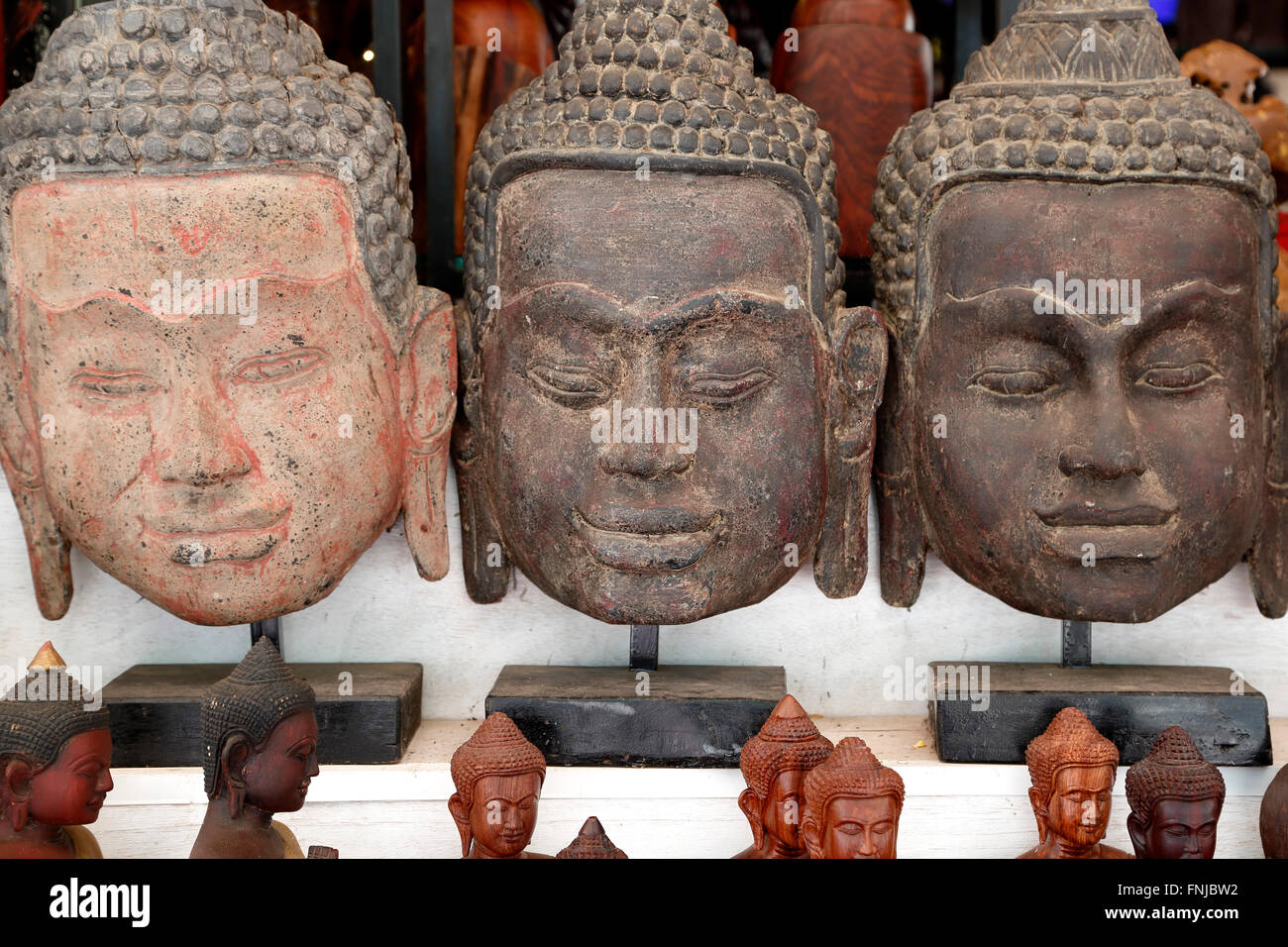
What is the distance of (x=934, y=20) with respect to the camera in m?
3.26

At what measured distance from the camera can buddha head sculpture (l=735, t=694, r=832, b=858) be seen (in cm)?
217

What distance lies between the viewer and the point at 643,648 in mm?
2625

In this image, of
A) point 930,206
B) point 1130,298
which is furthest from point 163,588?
point 1130,298

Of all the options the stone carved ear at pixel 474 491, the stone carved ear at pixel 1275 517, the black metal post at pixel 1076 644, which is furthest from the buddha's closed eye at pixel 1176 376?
the stone carved ear at pixel 474 491

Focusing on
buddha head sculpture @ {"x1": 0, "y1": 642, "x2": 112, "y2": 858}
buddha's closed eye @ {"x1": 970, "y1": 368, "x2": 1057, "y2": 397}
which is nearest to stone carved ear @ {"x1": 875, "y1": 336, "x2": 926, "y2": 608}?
buddha's closed eye @ {"x1": 970, "y1": 368, "x2": 1057, "y2": 397}

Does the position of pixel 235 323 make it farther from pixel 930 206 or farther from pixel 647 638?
pixel 930 206

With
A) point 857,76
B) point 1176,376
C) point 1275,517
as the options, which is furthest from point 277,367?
point 1275,517

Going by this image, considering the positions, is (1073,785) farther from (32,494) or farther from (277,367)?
(32,494)

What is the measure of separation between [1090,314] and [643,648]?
3.47ft

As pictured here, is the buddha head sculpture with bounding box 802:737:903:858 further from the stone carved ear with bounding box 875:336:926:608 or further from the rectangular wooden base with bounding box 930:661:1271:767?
the stone carved ear with bounding box 875:336:926:608

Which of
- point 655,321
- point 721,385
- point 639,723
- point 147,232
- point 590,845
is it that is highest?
point 147,232

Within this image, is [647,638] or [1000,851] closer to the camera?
[1000,851]

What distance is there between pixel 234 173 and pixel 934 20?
1845 millimetres

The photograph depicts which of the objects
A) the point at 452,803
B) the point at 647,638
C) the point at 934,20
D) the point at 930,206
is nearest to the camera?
the point at 452,803
